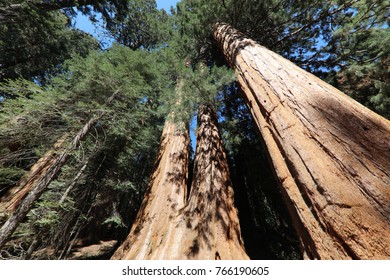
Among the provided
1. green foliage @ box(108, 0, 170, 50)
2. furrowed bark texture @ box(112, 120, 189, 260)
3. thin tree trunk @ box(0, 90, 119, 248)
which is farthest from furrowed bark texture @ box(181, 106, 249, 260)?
green foliage @ box(108, 0, 170, 50)

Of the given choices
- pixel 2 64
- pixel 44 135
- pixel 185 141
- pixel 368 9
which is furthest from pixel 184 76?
pixel 2 64

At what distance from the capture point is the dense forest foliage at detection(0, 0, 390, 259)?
335 cm

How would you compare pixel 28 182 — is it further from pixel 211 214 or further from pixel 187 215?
pixel 211 214

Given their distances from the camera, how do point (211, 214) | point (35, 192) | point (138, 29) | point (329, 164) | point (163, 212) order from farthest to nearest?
point (138, 29), point (163, 212), point (35, 192), point (211, 214), point (329, 164)

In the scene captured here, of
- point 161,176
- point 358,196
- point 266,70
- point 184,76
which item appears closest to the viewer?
point 358,196

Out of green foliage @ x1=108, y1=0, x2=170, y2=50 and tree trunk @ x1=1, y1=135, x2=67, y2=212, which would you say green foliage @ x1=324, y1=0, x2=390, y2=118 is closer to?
tree trunk @ x1=1, y1=135, x2=67, y2=212

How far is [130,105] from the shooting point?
419cm

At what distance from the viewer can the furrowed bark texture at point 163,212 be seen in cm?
213

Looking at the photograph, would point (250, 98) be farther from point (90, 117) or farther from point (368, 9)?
point (368, 9)

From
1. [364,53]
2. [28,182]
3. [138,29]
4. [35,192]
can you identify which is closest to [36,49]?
[138,29]

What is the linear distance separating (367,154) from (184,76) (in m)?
3.32

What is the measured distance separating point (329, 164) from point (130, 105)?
4.12m

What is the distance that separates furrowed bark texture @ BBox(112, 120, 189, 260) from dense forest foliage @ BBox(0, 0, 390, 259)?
1.85 feet

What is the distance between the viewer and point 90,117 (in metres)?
3.44
